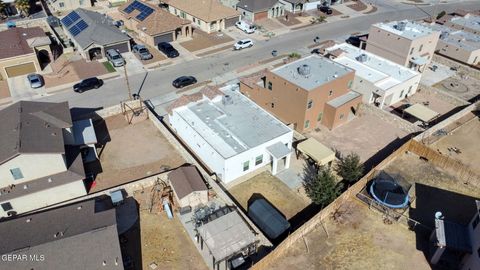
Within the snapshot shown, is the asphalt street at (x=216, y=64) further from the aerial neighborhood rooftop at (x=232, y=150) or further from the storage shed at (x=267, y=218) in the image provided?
the storage shed at (x=267, y=218)

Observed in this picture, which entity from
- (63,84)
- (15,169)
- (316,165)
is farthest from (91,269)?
(63,84)

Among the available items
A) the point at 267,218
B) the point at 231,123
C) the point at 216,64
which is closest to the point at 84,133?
the point at 231,123

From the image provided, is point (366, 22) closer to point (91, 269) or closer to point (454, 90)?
point (454, 90)

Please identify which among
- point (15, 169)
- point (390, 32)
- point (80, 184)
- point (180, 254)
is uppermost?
point (390, 32)

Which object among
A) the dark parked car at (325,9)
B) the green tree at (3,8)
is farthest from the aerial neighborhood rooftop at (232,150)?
the dark parked car at (325,9)

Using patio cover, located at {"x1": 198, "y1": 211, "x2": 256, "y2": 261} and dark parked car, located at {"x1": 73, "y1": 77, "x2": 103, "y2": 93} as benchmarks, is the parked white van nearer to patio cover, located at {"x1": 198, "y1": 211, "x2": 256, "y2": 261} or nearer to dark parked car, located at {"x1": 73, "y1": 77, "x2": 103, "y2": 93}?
dark parked car, located at {"x1": 73, "y1": 77, "x2": 103, "y2": 93}

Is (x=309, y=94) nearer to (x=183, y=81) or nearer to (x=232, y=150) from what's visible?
(x=232, y=150)
